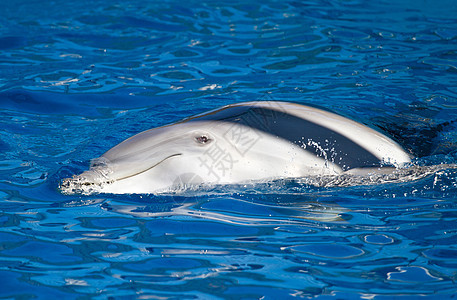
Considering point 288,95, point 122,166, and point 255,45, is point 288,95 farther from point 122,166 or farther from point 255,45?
point 122,166

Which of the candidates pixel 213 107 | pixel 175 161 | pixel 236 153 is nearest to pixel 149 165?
pixel 175 161

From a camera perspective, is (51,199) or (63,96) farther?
(63,96)

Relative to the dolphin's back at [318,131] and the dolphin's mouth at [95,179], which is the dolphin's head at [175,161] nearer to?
the dolphin's mouth at [95,179]

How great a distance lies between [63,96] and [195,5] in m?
5.05

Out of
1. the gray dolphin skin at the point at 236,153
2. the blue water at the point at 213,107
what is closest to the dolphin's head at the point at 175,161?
the gray dolphin skin at the point at 236,153

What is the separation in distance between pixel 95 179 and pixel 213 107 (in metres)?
2.85

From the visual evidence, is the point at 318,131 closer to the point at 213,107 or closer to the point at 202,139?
the point at 202,139

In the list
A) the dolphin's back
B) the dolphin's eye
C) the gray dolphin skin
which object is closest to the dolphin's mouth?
the gray dolphin skin

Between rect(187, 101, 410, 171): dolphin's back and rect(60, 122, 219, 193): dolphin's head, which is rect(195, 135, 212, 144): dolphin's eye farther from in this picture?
rect(187, 101, 410, 171): dolphin's back

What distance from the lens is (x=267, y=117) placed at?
17.8ft

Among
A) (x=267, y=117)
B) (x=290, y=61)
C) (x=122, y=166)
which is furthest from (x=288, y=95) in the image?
(x=122, y=166)

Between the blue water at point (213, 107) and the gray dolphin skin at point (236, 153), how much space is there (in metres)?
0.14

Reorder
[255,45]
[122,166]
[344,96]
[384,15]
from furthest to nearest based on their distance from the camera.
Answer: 1. [384,15]
2. [255,45]
3. [344,96]
4. [122,166]

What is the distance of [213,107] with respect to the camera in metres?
7.70
